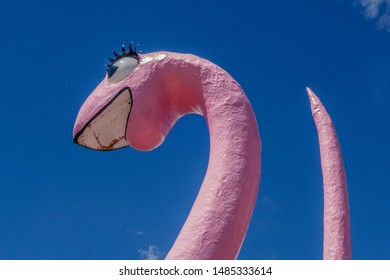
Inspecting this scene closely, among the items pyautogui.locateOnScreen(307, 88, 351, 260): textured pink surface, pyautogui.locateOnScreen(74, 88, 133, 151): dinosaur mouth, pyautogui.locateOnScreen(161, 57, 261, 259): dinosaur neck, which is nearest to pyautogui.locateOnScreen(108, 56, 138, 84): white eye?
pyautogui.locateOnScreen(74, 88, 133, 151): dinosaur mouth

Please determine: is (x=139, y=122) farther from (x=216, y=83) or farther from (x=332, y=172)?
(x=332, y=172)

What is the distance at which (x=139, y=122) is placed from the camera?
359 centimetres

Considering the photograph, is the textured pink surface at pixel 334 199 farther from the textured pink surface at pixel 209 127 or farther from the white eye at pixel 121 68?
the white eye at pixel 121 68

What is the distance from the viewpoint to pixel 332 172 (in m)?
3.46

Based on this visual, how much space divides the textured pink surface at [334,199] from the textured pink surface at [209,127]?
1.68ft

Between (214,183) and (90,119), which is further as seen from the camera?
(90,119)

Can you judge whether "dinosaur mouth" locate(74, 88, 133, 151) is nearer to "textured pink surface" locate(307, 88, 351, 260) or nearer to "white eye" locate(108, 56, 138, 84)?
"white eye" locate(108, 56, 138, 84)

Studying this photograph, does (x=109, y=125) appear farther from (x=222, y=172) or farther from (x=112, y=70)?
(x=222, y=172)

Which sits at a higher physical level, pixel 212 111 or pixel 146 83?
pixel 146 83

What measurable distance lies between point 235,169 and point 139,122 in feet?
2.62
